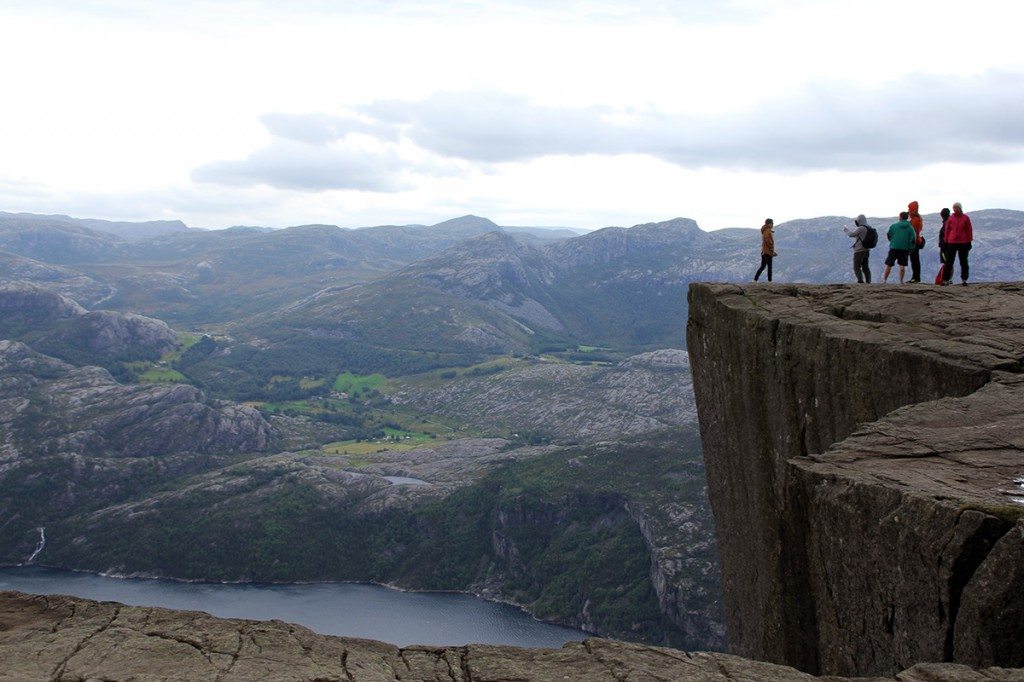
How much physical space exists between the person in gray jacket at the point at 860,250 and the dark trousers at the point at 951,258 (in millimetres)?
2907

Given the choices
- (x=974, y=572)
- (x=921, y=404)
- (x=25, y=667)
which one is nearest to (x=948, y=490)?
(x=974, y=572)

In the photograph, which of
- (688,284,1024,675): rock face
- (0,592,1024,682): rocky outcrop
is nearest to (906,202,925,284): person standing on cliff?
(688,284,1024,675): rock face

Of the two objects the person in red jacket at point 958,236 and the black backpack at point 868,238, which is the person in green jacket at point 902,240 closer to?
the black backpack at point 868,238

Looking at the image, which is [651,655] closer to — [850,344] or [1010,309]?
[850,344]

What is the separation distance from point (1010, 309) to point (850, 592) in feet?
47.7

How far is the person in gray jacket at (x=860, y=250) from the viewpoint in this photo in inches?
1428

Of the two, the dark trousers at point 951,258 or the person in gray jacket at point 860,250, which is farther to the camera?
the person in gray jacket at point 860,250

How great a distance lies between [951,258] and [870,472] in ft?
76.3

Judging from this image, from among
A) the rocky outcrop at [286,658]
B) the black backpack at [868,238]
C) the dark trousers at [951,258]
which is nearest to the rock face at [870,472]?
the rocky outcrop at [286,658]

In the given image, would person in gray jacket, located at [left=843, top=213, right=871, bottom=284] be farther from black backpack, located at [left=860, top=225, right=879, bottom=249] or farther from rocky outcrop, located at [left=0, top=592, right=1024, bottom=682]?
rocky outcrop, located at [left=0, top=592, right=1024, bottom=682]

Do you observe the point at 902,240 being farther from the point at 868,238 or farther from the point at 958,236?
the point at 958,236

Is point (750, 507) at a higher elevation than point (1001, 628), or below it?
below

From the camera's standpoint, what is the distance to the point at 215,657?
12727 millimetres

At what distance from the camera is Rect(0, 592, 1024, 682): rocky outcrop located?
12.1m
